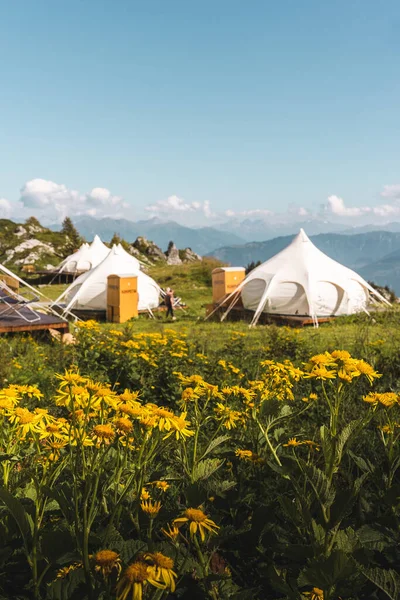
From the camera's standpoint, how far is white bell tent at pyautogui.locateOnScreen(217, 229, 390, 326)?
1703cm

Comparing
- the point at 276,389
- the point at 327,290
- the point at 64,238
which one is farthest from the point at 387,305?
the point at 64,238

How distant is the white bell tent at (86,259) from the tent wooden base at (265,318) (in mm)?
16805

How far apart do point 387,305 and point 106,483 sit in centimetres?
1824

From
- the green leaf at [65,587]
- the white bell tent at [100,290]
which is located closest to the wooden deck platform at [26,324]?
the white bell tent at [100,290]

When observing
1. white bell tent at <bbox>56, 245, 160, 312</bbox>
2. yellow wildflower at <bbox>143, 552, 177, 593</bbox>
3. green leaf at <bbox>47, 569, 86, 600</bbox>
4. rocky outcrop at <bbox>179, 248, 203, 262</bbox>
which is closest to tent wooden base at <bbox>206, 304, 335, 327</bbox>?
white bell tent at <bbox>56, 245, 160, 312</bbox>

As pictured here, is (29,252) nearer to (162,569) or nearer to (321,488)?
(321,488)

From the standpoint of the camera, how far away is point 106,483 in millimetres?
1957

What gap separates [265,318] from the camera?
56.9 feet

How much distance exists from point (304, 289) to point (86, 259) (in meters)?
20.6

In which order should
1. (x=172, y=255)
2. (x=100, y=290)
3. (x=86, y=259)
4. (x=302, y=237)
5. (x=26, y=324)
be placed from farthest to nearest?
(x=172, y=255)
(x=86, y=259)
(x=100, y=290)
(x=302, y=237)
(x=26, y=324)

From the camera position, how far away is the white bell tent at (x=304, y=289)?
55.9ft

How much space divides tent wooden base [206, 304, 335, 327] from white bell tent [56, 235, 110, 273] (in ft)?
Answer: 55.1

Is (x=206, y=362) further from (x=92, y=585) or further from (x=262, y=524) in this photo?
(x=92, y=585)

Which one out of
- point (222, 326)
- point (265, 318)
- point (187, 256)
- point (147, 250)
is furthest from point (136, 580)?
point (187, 256)
